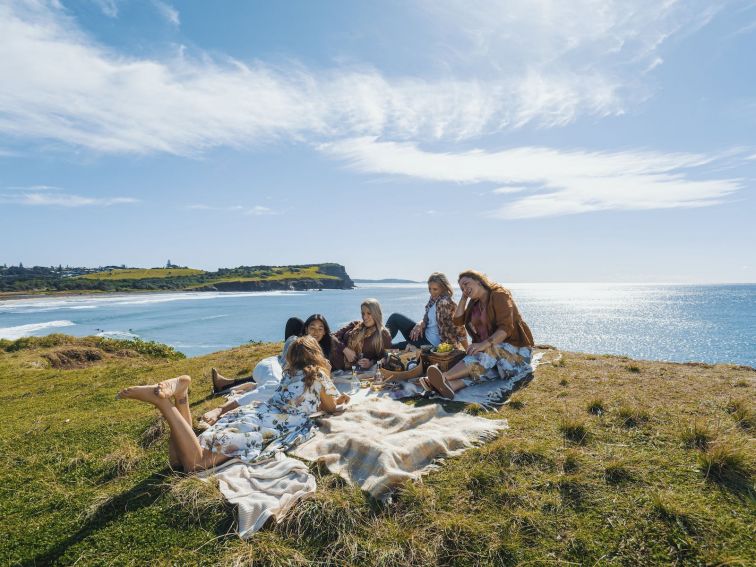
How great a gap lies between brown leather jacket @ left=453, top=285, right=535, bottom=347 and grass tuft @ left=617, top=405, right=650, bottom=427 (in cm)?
213

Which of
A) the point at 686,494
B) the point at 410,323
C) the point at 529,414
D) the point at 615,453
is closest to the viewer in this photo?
the point at 686,494

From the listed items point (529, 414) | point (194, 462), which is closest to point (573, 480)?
point (529, 414)

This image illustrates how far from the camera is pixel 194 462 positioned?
4258 mm

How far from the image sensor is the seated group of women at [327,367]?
4352mm

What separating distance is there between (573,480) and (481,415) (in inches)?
79.1

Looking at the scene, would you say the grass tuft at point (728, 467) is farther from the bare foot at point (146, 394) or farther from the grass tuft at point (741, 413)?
the bare foot at point (146, 394)

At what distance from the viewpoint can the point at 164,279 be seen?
13950cm

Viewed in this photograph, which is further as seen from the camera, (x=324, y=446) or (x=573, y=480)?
(x=324, y=446)

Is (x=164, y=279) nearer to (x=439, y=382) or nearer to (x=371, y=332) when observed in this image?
(x=371, y=332)

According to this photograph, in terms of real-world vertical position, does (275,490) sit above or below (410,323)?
below

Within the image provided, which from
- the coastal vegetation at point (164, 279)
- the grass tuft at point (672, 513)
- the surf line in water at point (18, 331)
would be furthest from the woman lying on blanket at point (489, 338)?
the coastal vegetation at point (164, 279)

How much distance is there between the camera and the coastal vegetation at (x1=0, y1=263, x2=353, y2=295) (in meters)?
113

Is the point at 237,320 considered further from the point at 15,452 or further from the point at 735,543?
the point at 735,543

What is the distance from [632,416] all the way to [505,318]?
8.32ft
